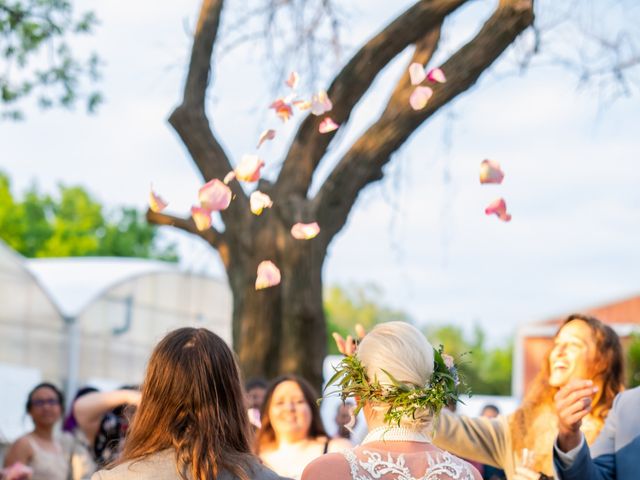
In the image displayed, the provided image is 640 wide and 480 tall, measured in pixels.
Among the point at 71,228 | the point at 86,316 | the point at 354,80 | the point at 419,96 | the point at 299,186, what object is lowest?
the point at 299,186

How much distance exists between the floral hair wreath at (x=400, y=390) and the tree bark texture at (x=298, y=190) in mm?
4555

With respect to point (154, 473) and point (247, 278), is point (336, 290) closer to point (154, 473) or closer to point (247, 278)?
point (247, 278)

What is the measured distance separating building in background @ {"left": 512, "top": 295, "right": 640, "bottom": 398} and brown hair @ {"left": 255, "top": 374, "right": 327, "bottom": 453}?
25.6 meters

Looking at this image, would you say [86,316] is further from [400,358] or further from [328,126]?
[400,358]

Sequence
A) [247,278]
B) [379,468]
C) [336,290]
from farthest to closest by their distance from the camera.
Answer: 1. [336,290]
2. [247,278]
3. [379,468]

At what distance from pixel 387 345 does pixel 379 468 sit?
0.39 meters

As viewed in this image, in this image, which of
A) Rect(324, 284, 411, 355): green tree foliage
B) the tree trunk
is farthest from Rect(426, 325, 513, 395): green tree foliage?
the tree trunk

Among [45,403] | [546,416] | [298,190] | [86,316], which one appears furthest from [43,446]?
[86,316]

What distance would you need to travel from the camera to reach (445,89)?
308 inches

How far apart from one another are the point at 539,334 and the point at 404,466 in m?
30.1

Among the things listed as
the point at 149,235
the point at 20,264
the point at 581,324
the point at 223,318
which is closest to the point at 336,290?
the point at 149,235

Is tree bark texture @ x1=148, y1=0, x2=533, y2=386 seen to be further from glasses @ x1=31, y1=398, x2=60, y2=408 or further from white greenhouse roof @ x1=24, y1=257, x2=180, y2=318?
white greenhouse roof @ x1=24, y1=257, x2=180, y2=318

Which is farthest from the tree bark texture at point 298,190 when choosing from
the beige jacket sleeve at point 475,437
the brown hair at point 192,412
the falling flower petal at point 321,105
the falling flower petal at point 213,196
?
the brown hair at point 192,412

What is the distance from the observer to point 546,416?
16.5 feet
